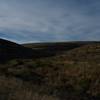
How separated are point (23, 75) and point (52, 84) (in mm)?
3387

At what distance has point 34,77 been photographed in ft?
59.2

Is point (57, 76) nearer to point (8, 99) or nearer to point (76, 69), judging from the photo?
point (76, 69)

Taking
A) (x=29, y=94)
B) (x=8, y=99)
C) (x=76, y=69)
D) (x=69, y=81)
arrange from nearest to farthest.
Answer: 1. (x=8, y=99)
2. (x=29, y=94)
3. (x=69, y=81)
4. (x=76, y=69)

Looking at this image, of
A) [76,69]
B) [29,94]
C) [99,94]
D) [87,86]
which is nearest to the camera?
[29,94]

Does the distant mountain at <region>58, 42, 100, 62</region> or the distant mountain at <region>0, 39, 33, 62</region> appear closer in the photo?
the distant mountain at <region>58, 42, 100, 62</region>

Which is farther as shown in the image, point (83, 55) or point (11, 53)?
point (11, 53)

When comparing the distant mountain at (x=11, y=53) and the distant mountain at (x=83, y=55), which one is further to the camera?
the distant mountain at (x=11, y=53)

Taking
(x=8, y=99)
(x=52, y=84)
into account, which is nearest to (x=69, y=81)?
(x=52, y=84)

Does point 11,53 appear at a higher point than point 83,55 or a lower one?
higher

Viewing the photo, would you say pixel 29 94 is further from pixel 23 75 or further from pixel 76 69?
pixel 76 69

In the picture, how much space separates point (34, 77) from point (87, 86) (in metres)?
4.07

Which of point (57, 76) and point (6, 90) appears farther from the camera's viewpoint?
point (57, 76)

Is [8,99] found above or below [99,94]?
above

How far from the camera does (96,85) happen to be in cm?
1545
